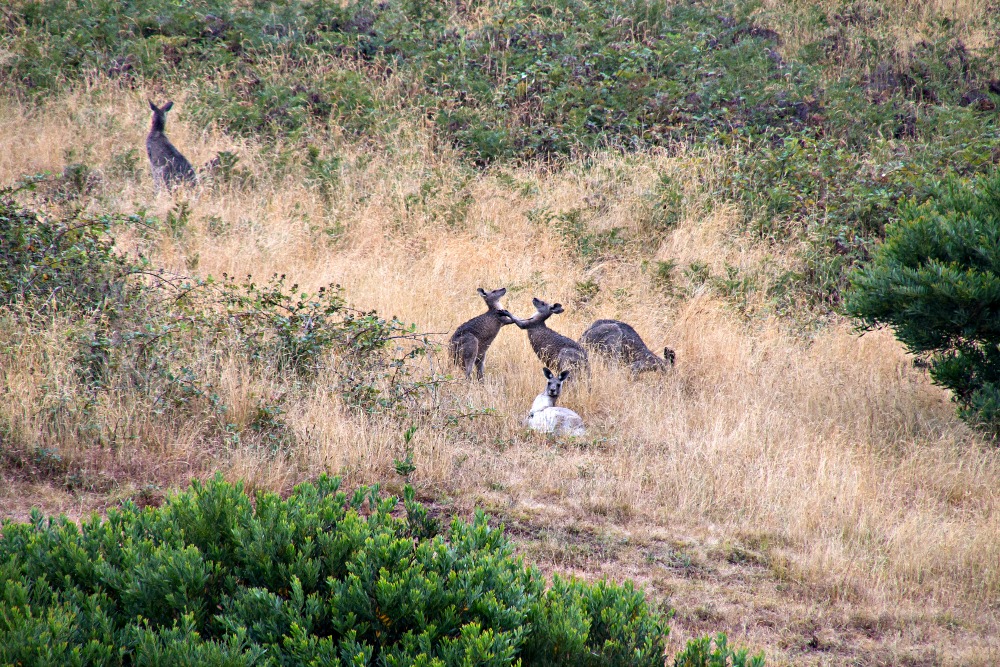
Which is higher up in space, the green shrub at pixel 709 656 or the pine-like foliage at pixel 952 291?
the pine-like foliage at pixel 952 291

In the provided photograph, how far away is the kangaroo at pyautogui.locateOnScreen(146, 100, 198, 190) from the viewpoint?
1251cm

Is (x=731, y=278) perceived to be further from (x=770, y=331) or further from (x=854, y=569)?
(x=854, y=569)

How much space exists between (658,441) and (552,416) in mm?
922

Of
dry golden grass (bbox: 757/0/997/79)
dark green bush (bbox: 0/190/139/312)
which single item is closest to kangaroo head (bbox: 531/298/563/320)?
dark green bush (bbox: 0/190/139/312)

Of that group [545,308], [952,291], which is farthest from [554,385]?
[952,291]

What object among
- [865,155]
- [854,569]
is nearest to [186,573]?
[854,569]

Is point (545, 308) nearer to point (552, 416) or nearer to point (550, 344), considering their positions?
point (550, 344)

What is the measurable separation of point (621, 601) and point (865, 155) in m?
12.1

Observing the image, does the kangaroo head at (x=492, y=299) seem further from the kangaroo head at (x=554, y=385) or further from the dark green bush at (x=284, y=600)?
the dark green bush at (x=284, y=600)

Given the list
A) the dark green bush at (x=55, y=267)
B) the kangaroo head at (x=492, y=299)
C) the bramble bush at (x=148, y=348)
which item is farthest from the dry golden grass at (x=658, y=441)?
the dark green bush at (x=55, y=267)

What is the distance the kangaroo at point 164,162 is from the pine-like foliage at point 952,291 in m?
9.03

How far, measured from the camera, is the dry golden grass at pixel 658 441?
5484 mm

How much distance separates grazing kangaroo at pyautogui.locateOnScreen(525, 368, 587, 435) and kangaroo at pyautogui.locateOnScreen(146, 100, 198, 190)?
22.9 ft

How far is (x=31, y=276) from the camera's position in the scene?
7867 mm
